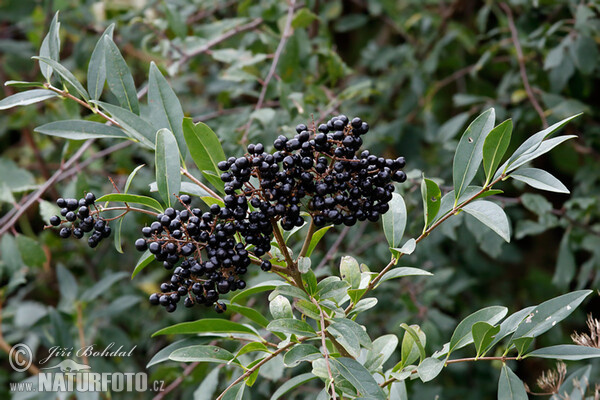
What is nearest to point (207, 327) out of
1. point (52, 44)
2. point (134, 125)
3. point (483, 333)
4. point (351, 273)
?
point (351, 273)

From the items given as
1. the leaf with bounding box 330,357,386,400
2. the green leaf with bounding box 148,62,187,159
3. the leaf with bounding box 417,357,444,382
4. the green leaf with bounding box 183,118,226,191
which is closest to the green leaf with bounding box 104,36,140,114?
the green leaf with bounding box 148,62,187,159

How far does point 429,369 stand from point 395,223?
29 centimetres

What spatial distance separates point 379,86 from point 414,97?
0.19 meters

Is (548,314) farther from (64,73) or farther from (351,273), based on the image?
(64,73)

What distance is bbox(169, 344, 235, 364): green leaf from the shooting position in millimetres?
1068

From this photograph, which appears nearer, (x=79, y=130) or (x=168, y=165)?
(x=168, y=165)

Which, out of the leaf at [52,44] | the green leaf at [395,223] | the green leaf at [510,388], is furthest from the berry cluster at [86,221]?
the green leaf at [510,388]

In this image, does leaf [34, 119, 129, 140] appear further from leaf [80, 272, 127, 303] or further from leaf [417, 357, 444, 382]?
leaf [80, 272, 127, 303]

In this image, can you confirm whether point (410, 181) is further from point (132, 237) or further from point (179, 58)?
point (132, 237)

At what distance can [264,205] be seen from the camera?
930mm

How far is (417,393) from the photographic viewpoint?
2.30m

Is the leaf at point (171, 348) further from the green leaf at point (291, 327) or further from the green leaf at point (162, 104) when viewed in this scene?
the green leaf at point (162, 104)

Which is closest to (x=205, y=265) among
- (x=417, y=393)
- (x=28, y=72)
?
(x=417, y=393)

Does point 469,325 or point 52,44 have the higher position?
point 52,44
